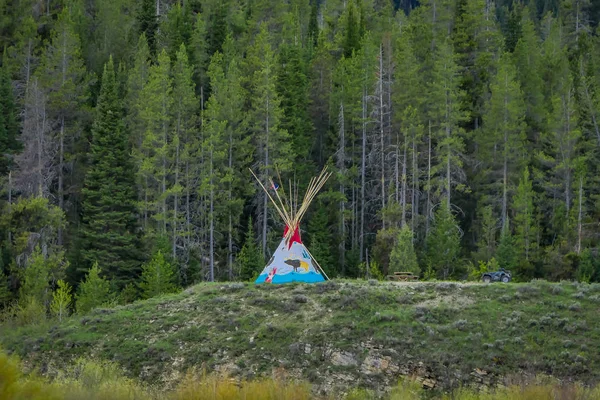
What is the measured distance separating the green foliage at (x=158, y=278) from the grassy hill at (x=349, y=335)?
7.11 m

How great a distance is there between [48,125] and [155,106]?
6.56 metres

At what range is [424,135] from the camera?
155 feet

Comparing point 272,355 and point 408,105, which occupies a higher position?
point 408,105

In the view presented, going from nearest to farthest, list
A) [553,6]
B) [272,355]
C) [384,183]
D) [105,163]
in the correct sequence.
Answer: [272,355]
[105,163]
[384,183]
[553,6]

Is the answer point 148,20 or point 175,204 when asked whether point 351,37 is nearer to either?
point 148,20

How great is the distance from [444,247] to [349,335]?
1741cm

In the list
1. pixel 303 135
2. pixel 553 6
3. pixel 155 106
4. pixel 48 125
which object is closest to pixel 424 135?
pixel 303 135

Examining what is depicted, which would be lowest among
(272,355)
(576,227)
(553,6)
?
(272,355)

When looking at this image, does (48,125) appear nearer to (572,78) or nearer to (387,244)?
(387,244)

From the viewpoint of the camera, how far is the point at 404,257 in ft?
125

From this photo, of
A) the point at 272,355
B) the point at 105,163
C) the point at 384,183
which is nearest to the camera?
the point at 272,355

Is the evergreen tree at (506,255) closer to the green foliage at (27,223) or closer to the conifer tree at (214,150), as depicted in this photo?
the conifer tree at (214,150)

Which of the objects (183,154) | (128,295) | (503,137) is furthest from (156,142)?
(503,137)

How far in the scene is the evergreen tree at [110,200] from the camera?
40625mm
